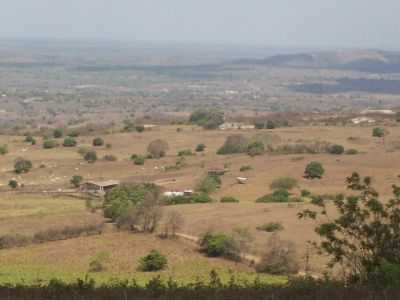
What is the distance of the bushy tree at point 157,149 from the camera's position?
200 feet

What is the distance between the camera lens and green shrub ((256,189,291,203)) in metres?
39.3

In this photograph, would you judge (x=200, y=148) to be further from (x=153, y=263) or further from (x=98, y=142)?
(x=153, y=263)

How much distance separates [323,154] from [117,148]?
18.1 metres

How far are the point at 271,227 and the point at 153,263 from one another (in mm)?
7218

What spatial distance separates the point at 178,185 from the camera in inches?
1838

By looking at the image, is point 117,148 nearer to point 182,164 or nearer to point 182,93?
point 182,164

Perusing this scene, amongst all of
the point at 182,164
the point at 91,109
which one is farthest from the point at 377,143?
the point at 91,109

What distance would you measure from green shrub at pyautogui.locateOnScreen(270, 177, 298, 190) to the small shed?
895 centimetres

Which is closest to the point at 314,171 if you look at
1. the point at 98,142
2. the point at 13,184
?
the point at 13,184

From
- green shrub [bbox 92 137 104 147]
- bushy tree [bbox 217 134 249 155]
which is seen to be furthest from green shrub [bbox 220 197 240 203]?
green shrub [bbox 92 137 104 147]

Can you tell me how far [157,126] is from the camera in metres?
81.8

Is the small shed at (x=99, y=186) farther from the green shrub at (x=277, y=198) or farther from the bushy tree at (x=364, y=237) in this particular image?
the bushy tree at (x=364, y=237)

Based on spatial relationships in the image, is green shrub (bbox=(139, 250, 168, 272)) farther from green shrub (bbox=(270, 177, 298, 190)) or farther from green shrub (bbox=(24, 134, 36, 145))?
green shrub (bbox=(24, 134, 36, 145))

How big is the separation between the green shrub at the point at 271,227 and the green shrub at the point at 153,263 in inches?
259
